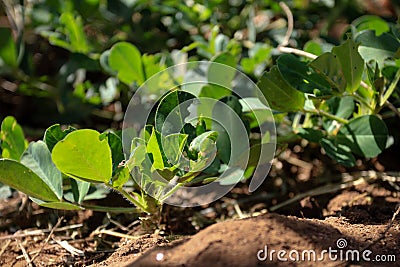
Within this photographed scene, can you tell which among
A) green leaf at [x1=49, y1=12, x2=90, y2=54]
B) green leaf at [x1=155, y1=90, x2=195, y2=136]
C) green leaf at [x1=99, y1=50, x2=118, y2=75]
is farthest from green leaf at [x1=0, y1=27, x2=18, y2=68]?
green leaf at [x1=155, y1=90, x2=195, y2=136]

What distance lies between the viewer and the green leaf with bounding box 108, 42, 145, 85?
1524 mm

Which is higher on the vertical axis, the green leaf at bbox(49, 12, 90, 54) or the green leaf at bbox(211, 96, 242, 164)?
the green leaf at bbox(49, 12, 90, 54)

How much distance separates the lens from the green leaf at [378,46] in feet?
4.18

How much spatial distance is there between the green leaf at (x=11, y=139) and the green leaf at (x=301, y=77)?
635 mm

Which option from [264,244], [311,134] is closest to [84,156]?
[264,244]

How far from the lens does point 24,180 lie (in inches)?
44.6

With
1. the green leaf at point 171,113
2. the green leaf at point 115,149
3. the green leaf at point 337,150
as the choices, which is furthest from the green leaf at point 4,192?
the green leaf at point 337,150

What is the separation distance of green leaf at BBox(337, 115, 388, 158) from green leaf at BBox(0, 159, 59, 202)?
2.29 feet

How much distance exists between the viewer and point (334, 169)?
5.32ft

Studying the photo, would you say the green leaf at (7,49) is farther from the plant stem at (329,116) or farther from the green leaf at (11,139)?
the plant stem at (329,116)

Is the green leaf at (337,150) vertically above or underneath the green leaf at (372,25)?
underneath

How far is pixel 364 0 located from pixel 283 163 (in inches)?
37.4

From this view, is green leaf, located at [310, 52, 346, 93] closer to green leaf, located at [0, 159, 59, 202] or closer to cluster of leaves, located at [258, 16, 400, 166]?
cluster of leaves, located at [258, 16, 400, 166]

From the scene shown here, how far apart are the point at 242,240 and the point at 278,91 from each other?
0.49 metres
